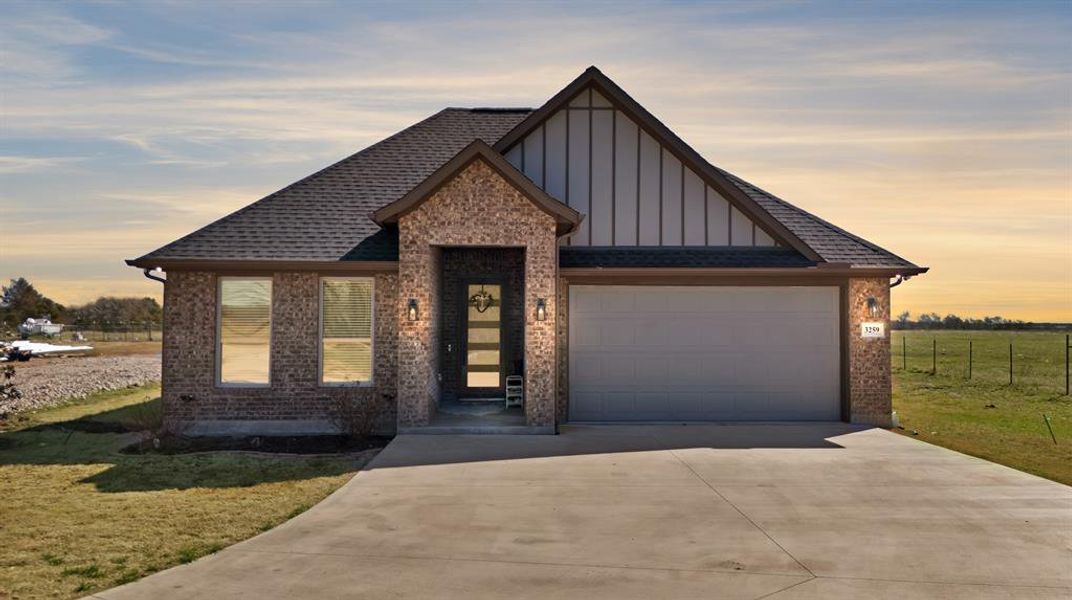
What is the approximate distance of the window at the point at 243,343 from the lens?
15055mm

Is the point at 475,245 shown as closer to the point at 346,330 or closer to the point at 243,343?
the point at 346,330

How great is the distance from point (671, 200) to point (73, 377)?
2100cm

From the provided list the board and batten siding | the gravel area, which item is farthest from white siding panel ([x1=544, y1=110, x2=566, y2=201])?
the gravel area

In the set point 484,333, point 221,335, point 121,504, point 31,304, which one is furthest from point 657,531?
point 31,304

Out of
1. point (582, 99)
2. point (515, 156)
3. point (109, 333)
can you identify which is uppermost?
point (582, 99)

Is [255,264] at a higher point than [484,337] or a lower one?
higher

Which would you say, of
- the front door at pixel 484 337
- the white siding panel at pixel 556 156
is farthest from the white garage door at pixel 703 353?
the front door at pixel 484 337

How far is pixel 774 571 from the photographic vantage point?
718 centimetres

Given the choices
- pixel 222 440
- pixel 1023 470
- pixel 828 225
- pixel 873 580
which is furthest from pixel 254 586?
pixel 828 225

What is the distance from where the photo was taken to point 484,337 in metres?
18.2

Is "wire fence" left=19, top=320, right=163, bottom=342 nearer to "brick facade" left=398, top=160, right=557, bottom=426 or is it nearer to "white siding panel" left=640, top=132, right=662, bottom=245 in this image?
"brick facade" left=398, top=160, right=557, bottom=426

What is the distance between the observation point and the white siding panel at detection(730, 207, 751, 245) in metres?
16.2

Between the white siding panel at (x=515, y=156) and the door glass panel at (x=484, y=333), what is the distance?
3202mm

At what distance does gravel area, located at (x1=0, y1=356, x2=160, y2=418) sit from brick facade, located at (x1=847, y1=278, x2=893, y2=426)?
15463mm
